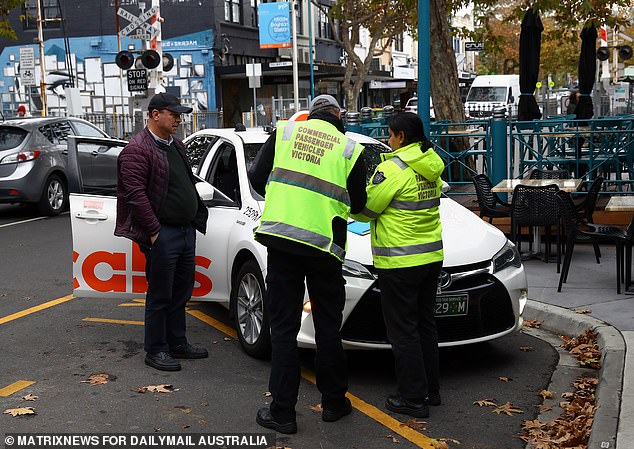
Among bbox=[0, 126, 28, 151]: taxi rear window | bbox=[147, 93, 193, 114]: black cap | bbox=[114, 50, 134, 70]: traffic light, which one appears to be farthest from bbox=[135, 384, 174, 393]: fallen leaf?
bbox=[114, 50, 134, 70]: traffic light

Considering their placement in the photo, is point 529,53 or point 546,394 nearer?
point 546,394

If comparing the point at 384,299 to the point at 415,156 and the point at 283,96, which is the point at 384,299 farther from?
the point at 283,96

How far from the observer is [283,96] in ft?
177

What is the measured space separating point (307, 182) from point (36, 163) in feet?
41.1

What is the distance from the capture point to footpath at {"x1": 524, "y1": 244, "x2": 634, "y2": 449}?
18.3ft

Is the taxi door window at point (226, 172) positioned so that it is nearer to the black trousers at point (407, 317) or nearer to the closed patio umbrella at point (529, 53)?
the black trousers at point (407, 317)

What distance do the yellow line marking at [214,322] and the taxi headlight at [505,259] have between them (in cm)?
234

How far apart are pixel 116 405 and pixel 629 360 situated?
3.50 meters

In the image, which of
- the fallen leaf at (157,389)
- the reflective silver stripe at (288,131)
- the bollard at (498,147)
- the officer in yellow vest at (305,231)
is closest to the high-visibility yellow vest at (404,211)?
the officer in yellow vest at (305,231)

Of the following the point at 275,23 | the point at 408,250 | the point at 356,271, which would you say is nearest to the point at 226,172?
the point at 356,271

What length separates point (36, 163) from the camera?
1703 cm

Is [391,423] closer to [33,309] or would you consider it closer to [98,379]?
[98,379]

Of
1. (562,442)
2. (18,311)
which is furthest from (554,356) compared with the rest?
(18,311)

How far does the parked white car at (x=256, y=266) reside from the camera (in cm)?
654
